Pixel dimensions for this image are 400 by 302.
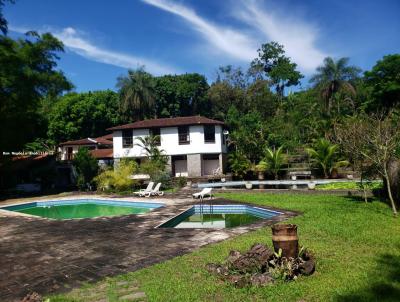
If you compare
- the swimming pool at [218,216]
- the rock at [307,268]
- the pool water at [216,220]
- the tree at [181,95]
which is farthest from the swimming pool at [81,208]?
the tree at [181,95]

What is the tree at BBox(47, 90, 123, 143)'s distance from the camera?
5066cm

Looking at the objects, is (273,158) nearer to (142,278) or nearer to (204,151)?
(204,151)

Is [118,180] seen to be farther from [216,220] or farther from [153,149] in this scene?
[216,220]

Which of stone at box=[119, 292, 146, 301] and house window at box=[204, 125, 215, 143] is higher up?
house window at box=[204, 125, 215, 143]

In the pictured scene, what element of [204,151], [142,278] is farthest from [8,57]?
[142,278]

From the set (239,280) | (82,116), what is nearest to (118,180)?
(239,280)

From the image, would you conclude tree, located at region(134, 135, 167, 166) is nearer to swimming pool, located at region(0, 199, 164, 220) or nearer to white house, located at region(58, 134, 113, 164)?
white house, located at region(58, 134, 113, 164)

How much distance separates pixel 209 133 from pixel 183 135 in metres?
2.61

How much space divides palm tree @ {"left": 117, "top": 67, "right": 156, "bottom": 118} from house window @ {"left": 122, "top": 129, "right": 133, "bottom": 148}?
12.3 m

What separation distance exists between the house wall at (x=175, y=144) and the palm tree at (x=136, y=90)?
41.8ft

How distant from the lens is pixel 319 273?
23.3 ft

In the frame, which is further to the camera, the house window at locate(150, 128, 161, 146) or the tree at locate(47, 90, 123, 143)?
the tree at locate(47, 90, 123, 143)

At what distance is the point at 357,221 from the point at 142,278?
782 cm

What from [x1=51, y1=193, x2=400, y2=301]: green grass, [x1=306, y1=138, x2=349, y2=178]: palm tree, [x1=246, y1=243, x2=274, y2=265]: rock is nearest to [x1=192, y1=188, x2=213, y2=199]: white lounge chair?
[x1=51, y1=193, x2=400, y2=301]: green grass
